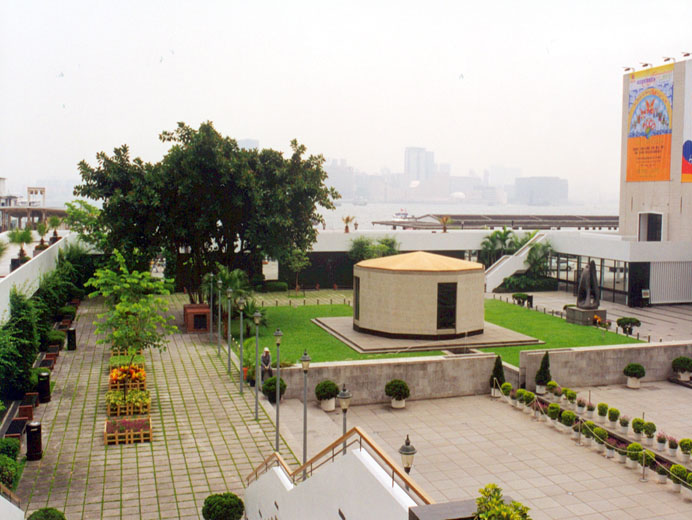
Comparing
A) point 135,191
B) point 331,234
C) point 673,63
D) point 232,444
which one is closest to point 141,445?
point 232,444

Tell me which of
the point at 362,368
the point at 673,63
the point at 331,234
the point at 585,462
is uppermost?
the point at 673,63

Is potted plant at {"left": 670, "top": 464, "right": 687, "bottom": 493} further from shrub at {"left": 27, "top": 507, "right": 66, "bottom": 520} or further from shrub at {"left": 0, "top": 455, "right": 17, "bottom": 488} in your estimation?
shrub at {"left": 0, "top": 455, "right": 17, "bottom": 488}

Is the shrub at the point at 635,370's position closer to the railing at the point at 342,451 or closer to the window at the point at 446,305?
the window at the point at 446,305

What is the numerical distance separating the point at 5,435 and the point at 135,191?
67.3ft

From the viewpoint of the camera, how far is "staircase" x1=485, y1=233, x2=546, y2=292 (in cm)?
5656

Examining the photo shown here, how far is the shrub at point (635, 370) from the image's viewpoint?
31453 millimetres

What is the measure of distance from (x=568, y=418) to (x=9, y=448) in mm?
18198

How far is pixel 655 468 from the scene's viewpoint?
22422 mm

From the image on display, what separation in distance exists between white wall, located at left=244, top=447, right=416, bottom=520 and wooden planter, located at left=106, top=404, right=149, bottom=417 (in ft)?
30.6

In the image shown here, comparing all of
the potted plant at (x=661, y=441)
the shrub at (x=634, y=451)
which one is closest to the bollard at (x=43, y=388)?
the shrub at (x=634, y=451)

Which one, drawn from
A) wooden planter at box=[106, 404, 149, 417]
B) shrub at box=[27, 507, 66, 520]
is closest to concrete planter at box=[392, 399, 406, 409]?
wooden planter at box=[106, 404, 149, 417]

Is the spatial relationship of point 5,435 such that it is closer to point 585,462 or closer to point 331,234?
point 585,462

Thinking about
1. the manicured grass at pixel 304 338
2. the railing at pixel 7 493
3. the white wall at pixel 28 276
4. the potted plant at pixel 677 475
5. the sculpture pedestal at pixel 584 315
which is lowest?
the potted plant at pixel 677 475

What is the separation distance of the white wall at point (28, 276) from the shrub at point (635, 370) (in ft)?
83.4
